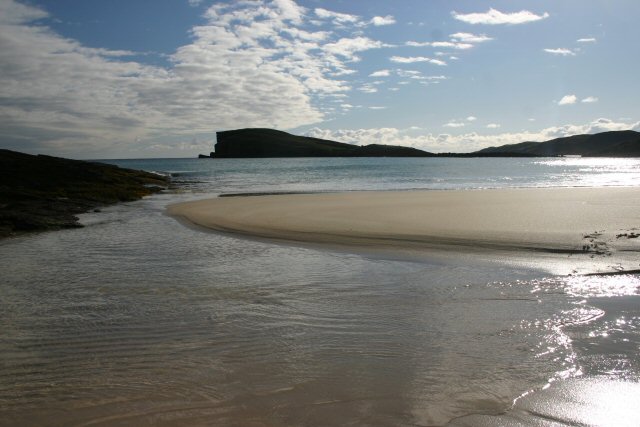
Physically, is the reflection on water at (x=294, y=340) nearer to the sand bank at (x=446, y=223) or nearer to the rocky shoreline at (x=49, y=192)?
the sand bank at (x=446, y=223)

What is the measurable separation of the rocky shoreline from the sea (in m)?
7.37

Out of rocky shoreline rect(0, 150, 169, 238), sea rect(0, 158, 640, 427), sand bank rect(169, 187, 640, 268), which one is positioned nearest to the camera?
sea rect(0, 158, 640, 427)

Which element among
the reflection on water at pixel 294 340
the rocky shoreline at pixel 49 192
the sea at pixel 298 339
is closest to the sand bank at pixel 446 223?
the sea at pixel 298 339

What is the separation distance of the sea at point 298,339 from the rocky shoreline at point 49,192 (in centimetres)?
737

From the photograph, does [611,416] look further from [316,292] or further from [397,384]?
[316,292]

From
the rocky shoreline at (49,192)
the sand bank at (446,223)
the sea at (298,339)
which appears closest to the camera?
the sea at (298,339)

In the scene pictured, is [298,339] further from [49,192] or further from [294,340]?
[49,192]

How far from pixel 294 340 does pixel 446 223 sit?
11.1 m

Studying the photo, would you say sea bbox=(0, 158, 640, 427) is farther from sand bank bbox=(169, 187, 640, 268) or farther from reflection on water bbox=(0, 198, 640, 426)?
sand bank bbox=(169, 187, 640, 268)

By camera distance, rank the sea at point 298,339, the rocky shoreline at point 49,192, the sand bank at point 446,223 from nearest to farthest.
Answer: the sea at point 298,339, the sand bank at point 446,223, the rocky shoreline at point 49,192

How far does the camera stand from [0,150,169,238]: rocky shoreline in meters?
17.5

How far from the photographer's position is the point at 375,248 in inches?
512

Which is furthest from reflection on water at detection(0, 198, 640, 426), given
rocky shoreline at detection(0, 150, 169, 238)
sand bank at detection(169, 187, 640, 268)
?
rocky shoreline at detection(0, 150, 169, 238)

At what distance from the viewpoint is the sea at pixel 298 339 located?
4617 mm
